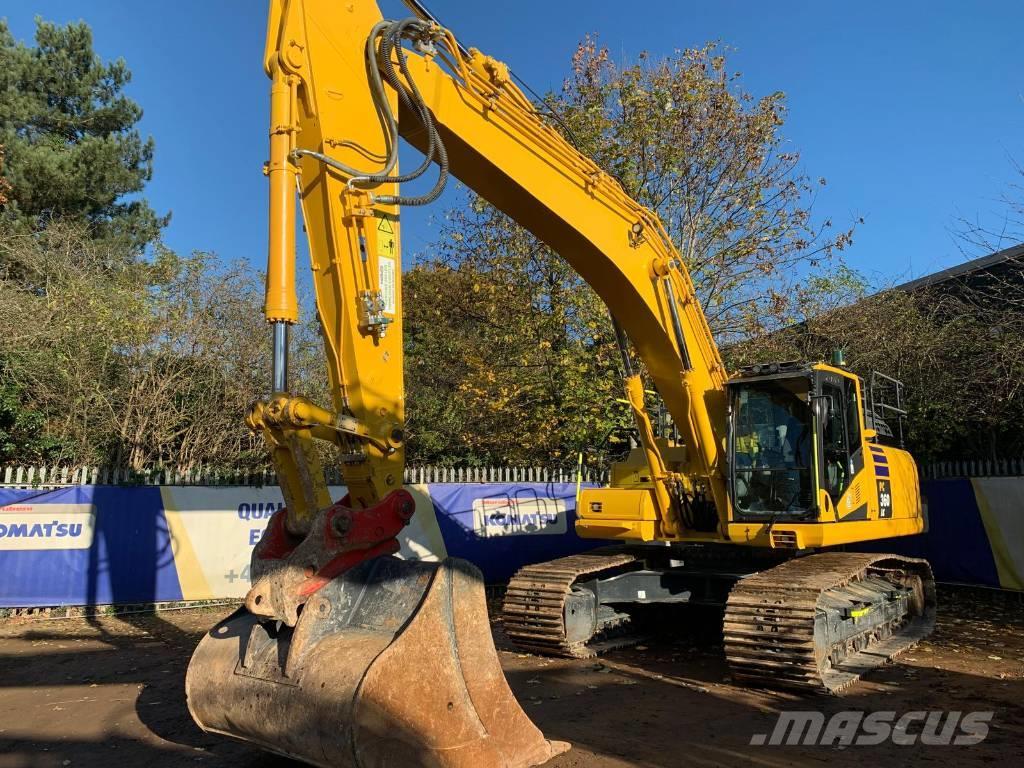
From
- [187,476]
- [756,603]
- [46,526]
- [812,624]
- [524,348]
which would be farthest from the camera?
[524,348]

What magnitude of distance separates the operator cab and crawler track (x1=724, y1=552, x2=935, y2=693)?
2.01ft

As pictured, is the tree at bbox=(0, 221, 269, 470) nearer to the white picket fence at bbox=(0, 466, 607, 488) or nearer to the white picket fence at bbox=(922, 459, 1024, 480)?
the white picket fence at bbox=(0, 466, 607, 488)

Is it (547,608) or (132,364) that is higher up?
(132,364)

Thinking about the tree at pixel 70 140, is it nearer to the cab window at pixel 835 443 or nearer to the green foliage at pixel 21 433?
the green foliage at pixel 21 433

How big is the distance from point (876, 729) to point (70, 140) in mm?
24111

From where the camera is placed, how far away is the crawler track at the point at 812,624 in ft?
18.6

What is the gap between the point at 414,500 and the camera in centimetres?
567

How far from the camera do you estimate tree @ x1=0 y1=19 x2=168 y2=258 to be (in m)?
19.0

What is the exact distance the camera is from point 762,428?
6.94 m

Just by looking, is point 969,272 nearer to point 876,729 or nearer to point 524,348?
point 524,348

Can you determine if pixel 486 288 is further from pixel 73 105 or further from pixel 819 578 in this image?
pixel 73 105

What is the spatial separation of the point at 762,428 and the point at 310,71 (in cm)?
489

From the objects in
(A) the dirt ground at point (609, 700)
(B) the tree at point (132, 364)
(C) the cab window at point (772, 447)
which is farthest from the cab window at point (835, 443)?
(B) the tree at point (132, 364)

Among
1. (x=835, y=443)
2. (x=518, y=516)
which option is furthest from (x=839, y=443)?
(x=518, y=516)
